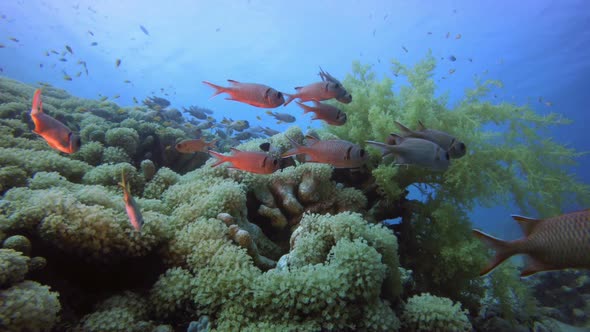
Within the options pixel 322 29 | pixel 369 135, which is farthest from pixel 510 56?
pixel 369 135

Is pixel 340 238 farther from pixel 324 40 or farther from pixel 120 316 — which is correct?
pixel 324 40

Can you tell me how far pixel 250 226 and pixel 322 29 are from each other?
56.9m

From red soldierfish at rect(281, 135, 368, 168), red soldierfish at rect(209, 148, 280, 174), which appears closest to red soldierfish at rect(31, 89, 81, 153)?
red soldierfish at rect(209, 148, 280, 174)

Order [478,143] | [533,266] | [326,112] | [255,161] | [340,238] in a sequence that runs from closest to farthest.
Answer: [533,266], [340,238], [255,161], [326,112], [478,143]

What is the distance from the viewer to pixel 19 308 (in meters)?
1.91

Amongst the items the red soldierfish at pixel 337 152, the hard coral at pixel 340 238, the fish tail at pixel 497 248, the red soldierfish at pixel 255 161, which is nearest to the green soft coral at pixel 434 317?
the hard coral at pixel 340 238

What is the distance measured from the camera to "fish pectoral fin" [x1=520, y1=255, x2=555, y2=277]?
6.53 feet

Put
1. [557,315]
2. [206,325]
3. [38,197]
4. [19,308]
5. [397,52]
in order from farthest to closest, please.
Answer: [397,52], [557,315], [38,197], [206,325], [19,308]

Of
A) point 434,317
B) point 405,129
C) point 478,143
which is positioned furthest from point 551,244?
point 478,143

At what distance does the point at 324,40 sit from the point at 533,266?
207ft

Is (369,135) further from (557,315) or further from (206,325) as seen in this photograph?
(557,315)

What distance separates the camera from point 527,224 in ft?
6.86

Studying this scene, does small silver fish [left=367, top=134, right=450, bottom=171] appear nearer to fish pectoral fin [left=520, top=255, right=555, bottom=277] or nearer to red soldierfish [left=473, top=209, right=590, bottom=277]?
red soldierfish [left=473, top=209, right=590, bottom=277]

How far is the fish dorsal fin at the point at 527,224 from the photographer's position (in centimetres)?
206
